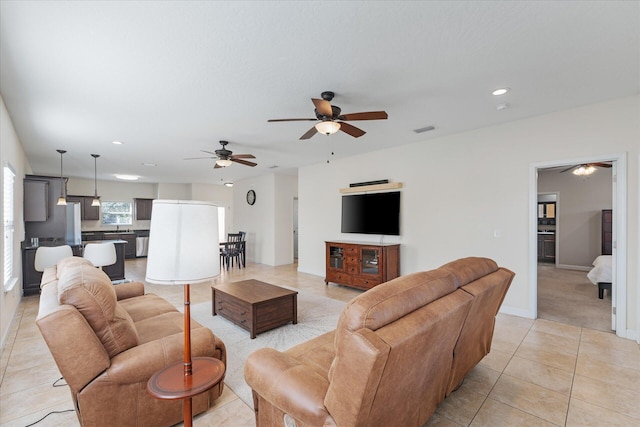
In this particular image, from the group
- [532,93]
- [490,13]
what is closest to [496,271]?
[490,13]

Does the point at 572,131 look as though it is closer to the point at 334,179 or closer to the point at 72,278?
the point at 334,179

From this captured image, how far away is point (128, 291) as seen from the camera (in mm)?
3219

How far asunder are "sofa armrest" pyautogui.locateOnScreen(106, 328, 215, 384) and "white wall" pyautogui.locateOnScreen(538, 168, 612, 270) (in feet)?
28.2

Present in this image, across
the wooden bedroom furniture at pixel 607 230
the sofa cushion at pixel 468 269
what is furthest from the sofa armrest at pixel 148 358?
the wooden bedroom furniture at pixel 607 230

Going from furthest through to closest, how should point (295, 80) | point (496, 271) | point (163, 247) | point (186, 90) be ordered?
point (186, 90) → point (295, 80) → point (496, 271) → point (163, 247)

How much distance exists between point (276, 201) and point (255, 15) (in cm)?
630

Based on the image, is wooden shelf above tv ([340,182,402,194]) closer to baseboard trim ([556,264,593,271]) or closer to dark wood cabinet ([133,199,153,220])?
baseboard trim ([556,264,593,271])

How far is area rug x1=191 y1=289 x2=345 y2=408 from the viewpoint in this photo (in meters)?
2.50

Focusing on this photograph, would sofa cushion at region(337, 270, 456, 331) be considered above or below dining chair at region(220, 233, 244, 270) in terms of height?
above

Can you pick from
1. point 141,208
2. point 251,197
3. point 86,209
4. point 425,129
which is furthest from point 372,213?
point 86,209

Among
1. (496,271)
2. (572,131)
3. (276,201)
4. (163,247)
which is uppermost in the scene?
(572,131)

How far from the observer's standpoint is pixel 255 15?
75.4 inches

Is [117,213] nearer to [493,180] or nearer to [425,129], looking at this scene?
[425,129]

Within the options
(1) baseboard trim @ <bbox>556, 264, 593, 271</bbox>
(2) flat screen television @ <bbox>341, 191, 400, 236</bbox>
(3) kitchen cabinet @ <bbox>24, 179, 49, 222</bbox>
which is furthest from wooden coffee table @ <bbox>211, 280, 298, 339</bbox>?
(1) baseboard trim @ <bbox>556, 264, 593, 271</bbox>
